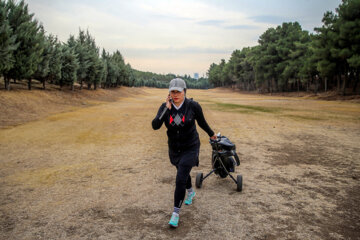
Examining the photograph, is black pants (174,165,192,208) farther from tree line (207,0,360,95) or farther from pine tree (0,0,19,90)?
tree line (207,0,360,95)

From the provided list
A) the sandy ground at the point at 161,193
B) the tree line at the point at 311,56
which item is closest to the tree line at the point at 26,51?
the sandy ground at the point at 161,193

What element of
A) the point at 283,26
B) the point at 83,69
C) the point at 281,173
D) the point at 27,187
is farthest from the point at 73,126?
the point at 283,26

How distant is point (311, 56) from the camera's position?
41656 millimetres

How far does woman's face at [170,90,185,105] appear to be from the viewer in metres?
3.70

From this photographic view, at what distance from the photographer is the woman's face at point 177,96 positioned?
3702 mm

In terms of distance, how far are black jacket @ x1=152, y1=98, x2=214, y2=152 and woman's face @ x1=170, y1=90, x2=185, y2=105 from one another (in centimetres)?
12

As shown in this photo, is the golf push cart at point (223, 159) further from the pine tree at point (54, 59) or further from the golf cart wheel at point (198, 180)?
the pine tree at point (54, 59)

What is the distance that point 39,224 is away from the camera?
3.61 m

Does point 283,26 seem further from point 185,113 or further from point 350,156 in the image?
point 185,113

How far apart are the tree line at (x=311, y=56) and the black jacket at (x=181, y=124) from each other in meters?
34.3

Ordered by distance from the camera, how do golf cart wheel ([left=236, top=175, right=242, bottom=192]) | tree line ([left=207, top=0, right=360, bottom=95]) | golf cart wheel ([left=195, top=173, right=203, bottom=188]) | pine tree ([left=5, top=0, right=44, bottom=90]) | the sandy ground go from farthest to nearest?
tree line ([left=207, top=0, right=360, bottom=95]), pine tree ([left=5, top=0, right=44, bottom=90]), golf cart wheel ([left=195, top=173, right=203, bottom=188]), golf cart wheel ([left=236, top=175, right=242, bottom=192]), the sandy ground

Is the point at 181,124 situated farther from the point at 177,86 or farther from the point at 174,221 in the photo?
the point at 174,221

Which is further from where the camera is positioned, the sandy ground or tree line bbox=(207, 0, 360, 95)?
tree line bbox=(207, 0, 360, 95)

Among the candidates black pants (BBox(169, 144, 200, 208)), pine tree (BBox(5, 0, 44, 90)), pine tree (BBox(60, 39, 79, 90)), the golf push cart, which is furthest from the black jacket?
pine tree (BBox(60, 39, 79, 90))
